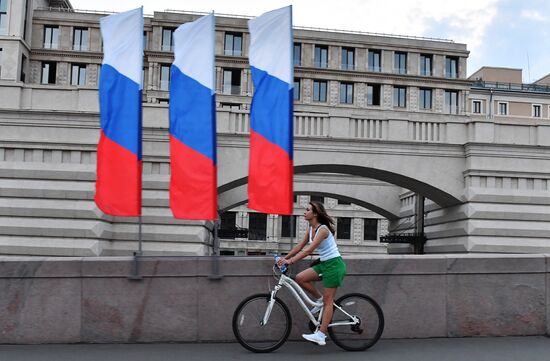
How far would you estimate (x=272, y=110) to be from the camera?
976 cm

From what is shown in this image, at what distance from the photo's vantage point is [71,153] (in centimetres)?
2195

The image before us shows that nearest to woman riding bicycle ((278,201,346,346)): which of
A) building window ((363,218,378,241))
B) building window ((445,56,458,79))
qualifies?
building window ((363,218,378,241))

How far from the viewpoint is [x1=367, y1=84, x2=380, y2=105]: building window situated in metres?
71.9

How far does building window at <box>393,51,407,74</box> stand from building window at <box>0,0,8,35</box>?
40.4 meters

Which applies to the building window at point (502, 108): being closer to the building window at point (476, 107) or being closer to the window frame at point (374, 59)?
the building window at point (476, 107)

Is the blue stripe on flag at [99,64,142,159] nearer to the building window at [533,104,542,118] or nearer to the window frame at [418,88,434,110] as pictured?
the window frame at [418,88,434,110]

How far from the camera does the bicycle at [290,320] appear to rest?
7.81m

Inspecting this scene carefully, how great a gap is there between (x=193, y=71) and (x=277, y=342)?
13.9 ft

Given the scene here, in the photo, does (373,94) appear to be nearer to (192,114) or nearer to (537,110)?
(537,110)

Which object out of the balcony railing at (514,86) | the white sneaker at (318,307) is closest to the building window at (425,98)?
the balcony railing at (514,86)

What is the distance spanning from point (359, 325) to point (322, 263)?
34.0 inches

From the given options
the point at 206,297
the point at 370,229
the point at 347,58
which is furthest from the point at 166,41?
the point at 206,297

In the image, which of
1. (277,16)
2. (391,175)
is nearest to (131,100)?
(277,16)

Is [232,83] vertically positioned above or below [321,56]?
below
